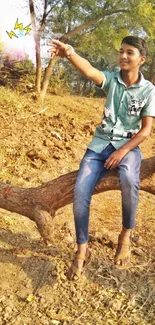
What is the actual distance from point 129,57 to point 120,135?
0.53 m

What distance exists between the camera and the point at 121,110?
2.79 m

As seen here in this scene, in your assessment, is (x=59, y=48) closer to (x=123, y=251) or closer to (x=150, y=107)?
(x=150, y=107)

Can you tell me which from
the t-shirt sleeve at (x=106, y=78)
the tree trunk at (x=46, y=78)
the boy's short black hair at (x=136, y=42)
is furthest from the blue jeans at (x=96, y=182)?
the tree trunk at (x=46, y=78)

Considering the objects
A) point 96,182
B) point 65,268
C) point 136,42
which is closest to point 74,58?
point 136,42

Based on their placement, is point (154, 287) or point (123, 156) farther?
point (154, 287)

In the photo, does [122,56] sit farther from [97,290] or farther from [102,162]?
[97,290]

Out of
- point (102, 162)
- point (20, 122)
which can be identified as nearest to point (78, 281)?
point (102, 162)

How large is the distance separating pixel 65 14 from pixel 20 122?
423cm

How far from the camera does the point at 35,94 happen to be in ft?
31.7

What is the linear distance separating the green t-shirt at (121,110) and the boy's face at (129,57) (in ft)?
0.35

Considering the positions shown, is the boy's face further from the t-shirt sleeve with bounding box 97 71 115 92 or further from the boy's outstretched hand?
the boy's outstretched hand

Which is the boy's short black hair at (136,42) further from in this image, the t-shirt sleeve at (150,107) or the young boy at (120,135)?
the t-shirt sleeve at (150,107)

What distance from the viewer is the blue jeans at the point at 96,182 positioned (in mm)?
2645

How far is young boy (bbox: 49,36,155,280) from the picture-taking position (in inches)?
105
